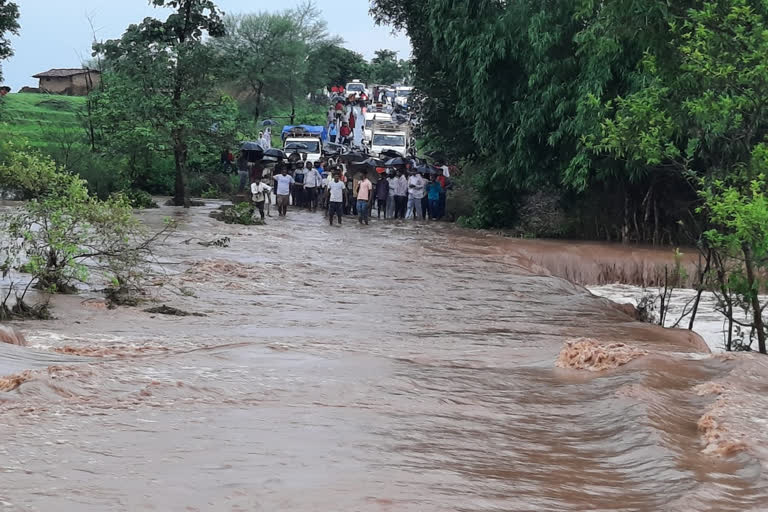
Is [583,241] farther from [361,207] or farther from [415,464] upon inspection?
[415,464]

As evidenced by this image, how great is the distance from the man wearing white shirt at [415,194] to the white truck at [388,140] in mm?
9519

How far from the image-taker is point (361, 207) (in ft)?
97.6

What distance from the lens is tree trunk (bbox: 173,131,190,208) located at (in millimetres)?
31266

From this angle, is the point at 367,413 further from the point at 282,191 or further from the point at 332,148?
the point at 332,148

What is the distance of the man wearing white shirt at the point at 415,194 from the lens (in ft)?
108

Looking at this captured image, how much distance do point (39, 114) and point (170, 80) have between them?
24.7m

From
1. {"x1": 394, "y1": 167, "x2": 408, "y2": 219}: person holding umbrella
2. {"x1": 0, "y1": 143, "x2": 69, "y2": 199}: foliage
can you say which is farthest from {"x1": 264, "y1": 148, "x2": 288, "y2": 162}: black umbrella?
{"x1": 0, "y1": 143, "x2": 69, "y2": 199}: foliage

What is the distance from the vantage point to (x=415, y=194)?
33.1 meters

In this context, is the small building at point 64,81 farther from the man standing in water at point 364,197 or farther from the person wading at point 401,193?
the man standing in water at point 364,197

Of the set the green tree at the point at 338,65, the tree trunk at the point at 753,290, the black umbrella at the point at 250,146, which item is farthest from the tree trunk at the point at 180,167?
the green tree at the point at 338,65

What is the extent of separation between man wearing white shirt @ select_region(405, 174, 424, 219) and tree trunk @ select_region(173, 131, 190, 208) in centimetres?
707

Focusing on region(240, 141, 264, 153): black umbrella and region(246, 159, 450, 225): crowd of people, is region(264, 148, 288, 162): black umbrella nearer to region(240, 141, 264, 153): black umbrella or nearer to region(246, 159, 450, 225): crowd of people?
region(240, 141, 264, 153): black umbrella

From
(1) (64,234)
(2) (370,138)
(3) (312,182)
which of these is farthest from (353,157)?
(1) (64,234)

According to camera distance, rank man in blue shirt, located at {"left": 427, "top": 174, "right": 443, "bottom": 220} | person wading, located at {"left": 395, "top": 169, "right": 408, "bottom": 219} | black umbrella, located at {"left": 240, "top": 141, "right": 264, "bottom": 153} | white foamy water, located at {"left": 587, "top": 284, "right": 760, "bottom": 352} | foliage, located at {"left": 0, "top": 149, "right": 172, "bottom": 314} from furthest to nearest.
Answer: black umbrella, located at {"left": 240, "top": 141, "right": 264, "bottom": 153} → person wading, located at {"left": 395, "top": 169, "right": 408, "bottom": 219} → man in blue shirt, located at {"left": 427, "top": 174, "right": 443, "bottom": 220} → white foamy water, located at {"left": 587, "top": 284, "right": 760, "bottom": 352} → foliage, located at {"left": 0, "top": 149, "right": 172, "bottom": 314}
